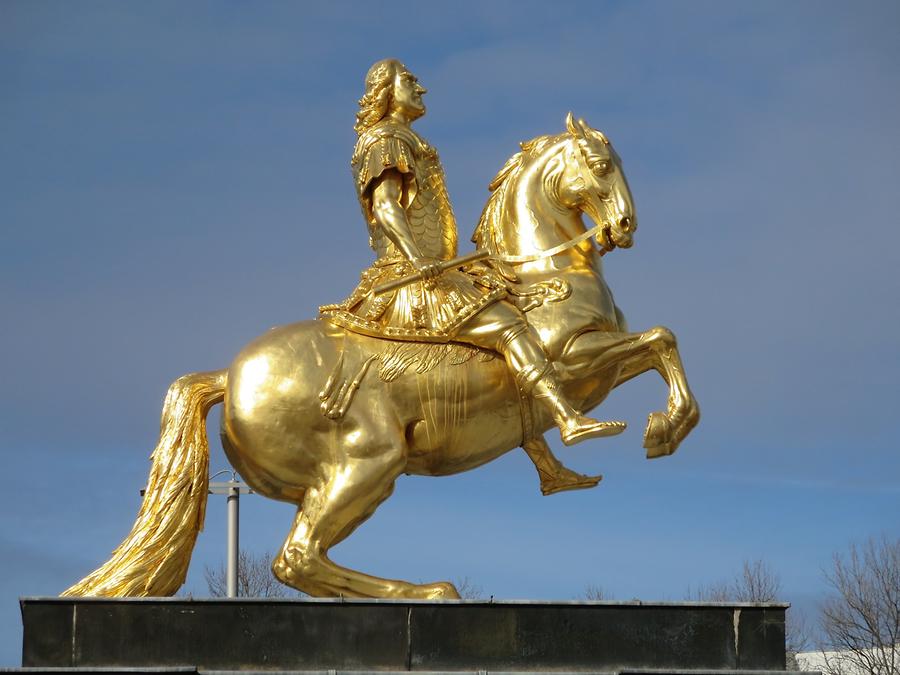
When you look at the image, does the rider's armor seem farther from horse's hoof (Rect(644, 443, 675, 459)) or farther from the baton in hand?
horse's hoof (Rect(644, 443, 675, 459))

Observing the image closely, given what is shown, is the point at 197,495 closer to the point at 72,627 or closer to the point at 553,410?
the point at 72,627

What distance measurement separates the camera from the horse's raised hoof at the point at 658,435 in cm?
1302

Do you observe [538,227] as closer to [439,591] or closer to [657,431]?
[657,431]

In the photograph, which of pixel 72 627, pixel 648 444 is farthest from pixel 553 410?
pixel 72 627

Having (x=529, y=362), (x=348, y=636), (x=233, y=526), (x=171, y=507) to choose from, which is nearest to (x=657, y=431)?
(x=529, y=362)

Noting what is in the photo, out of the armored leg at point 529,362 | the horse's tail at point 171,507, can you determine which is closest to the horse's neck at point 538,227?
the armored leg at point 529,362

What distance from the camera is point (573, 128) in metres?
13.9

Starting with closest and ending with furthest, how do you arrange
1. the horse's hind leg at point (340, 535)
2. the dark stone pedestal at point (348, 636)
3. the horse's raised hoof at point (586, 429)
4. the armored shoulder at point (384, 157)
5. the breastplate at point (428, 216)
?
the dark stone pedestal at point (348, 636), the horse's raised hoof at point (586, 429), the horse's hind leg at point (340, 535), the armored shoulder at point (384, 157), the breastplate at point (428, 216)

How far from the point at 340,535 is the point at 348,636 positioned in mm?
962

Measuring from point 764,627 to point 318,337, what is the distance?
3.63 m

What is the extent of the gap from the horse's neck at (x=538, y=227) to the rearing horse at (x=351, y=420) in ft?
0.34

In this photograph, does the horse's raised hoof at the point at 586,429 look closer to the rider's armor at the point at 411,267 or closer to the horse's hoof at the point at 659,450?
the horse's hoof at the point at 659,450

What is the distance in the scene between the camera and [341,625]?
12211mm

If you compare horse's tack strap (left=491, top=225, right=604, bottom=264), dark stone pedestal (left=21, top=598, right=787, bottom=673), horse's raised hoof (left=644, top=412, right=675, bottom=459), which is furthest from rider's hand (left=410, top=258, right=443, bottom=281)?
dark stone pedestal (left=21, top=598, right=787, bottom=673)
